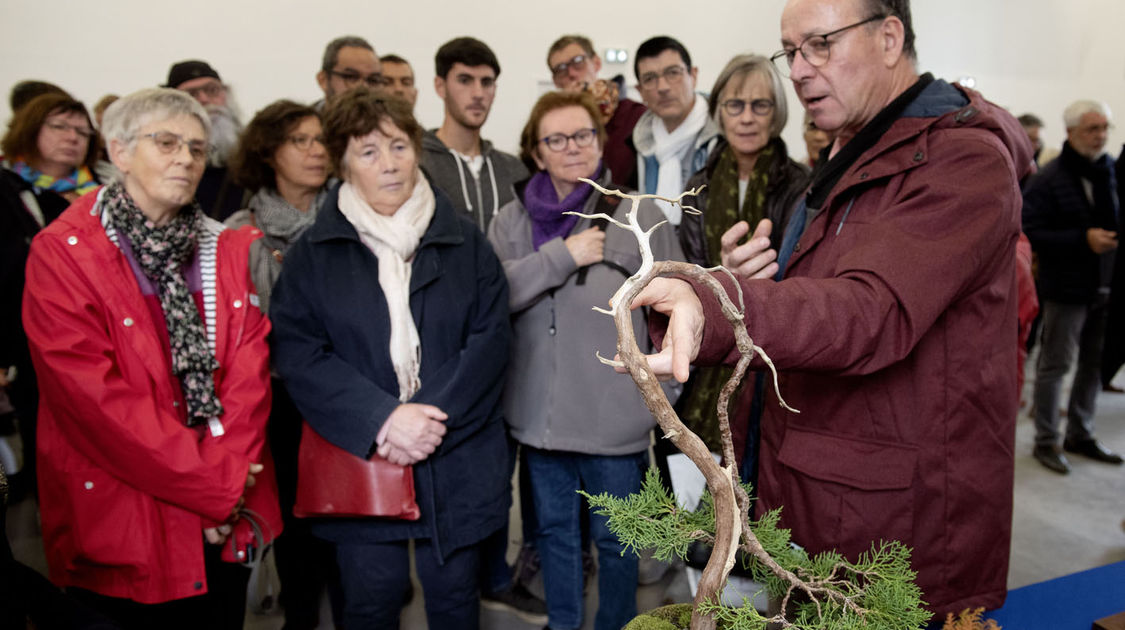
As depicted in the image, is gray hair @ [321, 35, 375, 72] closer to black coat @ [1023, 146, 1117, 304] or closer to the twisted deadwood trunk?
the twisted deadwood trunk

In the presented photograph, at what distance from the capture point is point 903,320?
940 millimetres

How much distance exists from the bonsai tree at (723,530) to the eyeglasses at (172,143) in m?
1.34

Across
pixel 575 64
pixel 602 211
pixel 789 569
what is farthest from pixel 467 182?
pixel 789 569

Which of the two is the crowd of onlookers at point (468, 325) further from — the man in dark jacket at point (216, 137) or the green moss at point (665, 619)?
the green moss at point (665, 619)

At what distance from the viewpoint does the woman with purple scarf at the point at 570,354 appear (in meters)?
2.02

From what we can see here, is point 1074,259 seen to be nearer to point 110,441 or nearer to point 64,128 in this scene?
point 110,441

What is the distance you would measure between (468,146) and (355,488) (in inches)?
57.4

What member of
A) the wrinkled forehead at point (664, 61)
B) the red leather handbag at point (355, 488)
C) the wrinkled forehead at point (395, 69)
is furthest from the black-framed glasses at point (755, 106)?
the wrinkled forehead at point (395, 69)

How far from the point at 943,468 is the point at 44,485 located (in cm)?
180

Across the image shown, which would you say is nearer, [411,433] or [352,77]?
[411,433]

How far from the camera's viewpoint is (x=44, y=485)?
161 centimetres

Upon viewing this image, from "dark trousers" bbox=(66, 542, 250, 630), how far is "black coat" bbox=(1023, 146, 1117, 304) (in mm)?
3790

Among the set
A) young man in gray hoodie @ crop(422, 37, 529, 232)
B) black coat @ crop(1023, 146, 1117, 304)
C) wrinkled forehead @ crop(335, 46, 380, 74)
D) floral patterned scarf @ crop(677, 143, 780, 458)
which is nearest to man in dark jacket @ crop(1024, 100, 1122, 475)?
black coat @ crop(1023, 146, 1117, 304)

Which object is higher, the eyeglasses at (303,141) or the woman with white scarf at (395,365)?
the eyeglasses at (303,141)
